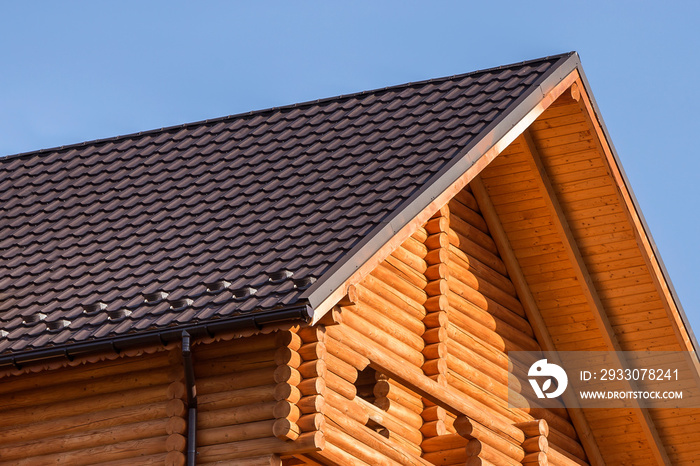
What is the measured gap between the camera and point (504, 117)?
1119cm

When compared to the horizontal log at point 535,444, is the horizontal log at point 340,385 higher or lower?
lower

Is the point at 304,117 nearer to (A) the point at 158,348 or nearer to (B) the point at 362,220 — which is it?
(B) the point at 362,220

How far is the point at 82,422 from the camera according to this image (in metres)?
10.2

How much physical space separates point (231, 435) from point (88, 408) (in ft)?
4.22

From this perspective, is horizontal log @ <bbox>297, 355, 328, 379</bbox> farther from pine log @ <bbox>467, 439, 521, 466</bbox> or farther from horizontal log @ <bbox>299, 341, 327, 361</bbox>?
pine log @ <bbox>467, 439, 521, 466</bbox>

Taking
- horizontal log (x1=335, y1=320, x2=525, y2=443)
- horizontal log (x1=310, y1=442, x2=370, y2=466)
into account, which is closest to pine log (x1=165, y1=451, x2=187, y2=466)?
horizontal log (x1=310, y1=442, x2=370, y2=466)

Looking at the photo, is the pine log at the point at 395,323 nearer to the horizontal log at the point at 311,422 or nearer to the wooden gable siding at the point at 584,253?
the horizontal log at the point at 311,422

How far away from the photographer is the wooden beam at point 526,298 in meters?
13.2

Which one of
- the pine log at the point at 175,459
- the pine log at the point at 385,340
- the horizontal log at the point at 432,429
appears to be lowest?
the pine log at the point at 175,459

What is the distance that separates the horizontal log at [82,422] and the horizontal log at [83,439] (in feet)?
0.10

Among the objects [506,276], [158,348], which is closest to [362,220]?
[158,348]

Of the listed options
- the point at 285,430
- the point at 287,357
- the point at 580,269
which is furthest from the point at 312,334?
the point at 580,269

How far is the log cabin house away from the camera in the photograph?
962 centimetres

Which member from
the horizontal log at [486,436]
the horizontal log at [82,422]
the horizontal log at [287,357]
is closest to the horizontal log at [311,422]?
the horizontal log at [287,357]
